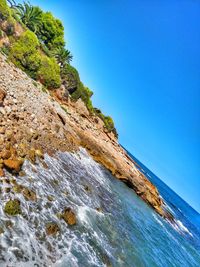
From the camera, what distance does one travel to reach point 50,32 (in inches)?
2525

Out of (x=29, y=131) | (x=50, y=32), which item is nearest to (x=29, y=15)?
(x=50, y=32)

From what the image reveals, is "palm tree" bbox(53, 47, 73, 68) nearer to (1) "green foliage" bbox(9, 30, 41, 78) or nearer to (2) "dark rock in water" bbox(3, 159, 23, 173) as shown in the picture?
(1) "green foliage" bbox(9, 30, 41, 78)

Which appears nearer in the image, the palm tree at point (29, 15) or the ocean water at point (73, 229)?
the ocean water at point (73, 229)

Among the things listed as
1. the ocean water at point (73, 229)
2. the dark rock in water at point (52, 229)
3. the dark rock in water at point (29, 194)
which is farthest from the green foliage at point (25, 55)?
the dark rock in water at point (52, 229)

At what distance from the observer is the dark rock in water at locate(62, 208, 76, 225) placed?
16.1 metres

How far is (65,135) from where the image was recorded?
3041 centimetres

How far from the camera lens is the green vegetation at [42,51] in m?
44.1

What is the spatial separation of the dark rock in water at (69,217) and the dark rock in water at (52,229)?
5.06ft

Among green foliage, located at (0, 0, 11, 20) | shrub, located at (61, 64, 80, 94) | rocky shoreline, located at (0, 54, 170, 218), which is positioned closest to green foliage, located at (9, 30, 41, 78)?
green foliage, located at (0, 0, 11, 20)

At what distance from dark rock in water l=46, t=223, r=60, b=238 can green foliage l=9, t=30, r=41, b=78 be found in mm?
33305

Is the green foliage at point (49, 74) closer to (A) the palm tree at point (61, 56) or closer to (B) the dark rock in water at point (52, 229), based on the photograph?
(A) the palm tree at point (61, 56)

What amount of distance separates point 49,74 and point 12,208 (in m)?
37.1

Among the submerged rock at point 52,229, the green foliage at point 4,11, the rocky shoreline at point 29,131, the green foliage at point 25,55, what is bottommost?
the submerged rock at point 52,229

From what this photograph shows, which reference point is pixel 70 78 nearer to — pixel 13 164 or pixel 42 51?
pixel 42 51
